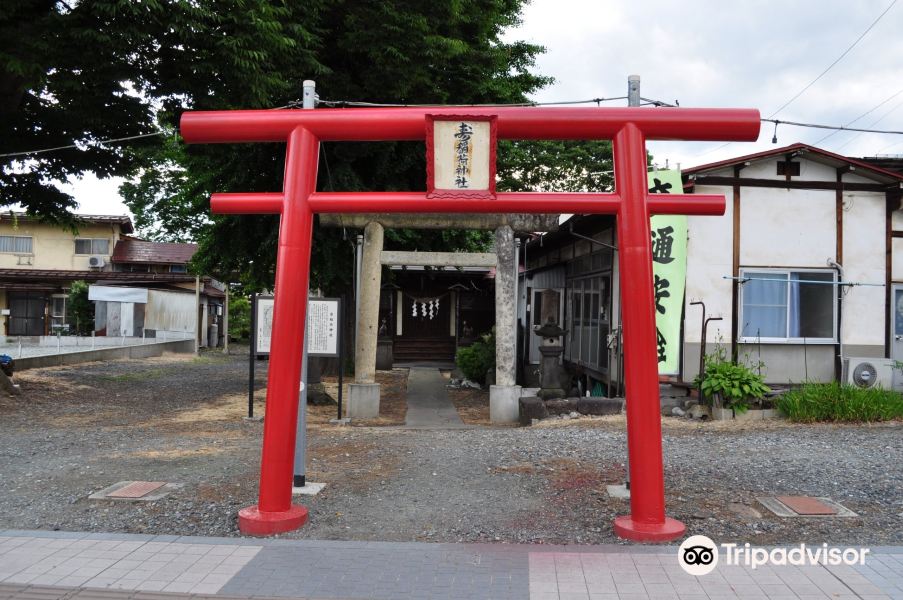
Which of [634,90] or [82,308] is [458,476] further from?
[82,308]

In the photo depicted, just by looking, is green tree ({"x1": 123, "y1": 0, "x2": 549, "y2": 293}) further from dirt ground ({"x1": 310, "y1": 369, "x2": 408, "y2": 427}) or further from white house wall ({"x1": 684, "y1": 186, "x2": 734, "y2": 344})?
white house wall ({"x1": 684, "y1": 186, "x2": 734, "y2": 344})

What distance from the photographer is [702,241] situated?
11.7 metres

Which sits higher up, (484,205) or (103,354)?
(484,205)

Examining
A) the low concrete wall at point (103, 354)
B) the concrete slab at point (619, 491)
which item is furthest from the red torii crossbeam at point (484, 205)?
the low concrete wall at point (103, 354)

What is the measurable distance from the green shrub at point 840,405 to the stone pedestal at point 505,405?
14.1ft

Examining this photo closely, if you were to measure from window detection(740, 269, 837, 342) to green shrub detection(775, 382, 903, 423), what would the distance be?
1347 mm

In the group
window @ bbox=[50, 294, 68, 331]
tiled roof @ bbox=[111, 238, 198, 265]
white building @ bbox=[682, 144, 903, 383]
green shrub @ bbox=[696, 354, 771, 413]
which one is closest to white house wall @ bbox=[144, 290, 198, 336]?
tiled roof @ bbox=[111, 238, 198, 265]

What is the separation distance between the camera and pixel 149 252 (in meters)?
35.8

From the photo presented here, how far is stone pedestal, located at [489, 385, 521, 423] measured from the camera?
12.2 m

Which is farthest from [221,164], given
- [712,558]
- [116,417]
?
[712,558]

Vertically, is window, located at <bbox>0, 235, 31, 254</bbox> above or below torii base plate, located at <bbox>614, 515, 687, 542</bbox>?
above

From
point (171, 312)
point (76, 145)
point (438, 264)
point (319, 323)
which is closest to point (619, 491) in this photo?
point (319, 323)

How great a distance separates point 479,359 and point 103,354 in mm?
13880

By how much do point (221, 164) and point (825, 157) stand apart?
40.9ft
